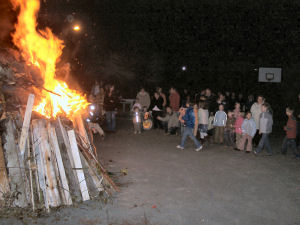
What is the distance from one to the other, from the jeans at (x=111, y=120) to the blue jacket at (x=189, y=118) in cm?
446

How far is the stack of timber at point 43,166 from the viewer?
5.74 meters

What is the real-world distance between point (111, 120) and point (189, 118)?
15.9 feet

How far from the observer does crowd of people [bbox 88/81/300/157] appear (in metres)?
11.0

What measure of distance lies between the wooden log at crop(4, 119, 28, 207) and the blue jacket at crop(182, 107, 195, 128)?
656 centimetres

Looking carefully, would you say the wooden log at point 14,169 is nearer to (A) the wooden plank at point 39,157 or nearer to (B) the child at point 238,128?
(A) the wooden plank at point 39,157

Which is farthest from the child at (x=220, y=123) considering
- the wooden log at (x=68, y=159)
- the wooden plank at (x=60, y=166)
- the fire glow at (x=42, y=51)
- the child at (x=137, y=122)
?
the wooden plank at (x=60, y=166)

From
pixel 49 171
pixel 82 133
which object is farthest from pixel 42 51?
pixel 49 171

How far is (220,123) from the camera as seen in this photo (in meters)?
12.4

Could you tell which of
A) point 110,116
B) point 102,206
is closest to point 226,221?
point 102,206


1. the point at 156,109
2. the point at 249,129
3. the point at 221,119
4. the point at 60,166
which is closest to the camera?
the point at 60,166

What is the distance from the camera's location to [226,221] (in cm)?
540

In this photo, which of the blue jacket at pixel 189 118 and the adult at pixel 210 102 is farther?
the adult at pixel 210 102

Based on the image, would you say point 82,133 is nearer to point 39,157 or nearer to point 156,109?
point 39,157

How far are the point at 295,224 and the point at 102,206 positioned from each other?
3.28 meters
